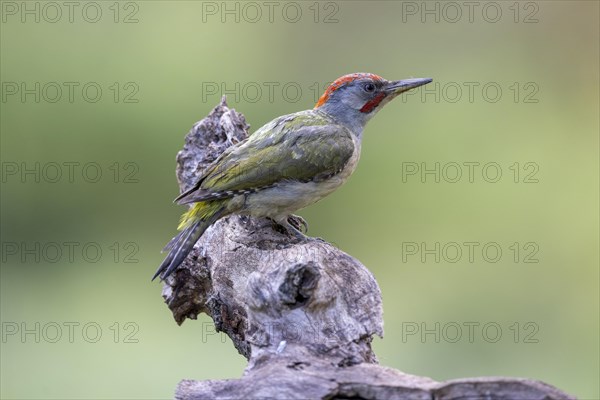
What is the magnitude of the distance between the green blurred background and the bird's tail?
331 cm

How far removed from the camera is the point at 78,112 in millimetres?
9391

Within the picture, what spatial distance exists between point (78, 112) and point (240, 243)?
5527mm

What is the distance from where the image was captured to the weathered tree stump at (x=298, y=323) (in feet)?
9.82

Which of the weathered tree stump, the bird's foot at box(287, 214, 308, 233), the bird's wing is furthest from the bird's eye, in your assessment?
the weathered tree stump

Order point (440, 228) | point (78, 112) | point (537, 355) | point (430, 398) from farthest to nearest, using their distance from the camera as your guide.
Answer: point (78, 112), point (440, 228), point (537, 355), point (430, 398)

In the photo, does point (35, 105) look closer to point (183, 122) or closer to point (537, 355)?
point (183, 122)

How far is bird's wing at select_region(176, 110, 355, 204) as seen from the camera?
454 centimetres

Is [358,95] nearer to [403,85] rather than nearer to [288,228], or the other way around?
[403,85]

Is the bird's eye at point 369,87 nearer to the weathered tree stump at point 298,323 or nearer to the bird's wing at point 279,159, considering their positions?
the bird's wing at point 279,159

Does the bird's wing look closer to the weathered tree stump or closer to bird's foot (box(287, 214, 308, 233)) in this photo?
the weathered tree stump

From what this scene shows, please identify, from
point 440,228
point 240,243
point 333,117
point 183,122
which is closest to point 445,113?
point 440,228

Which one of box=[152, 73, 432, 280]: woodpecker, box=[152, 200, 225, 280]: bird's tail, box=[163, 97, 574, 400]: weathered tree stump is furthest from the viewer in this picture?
box=[152, 73, 432, 280]: woodpecker

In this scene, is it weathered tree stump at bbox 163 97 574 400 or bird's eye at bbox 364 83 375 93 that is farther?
bird's eye at bbox 364 83 375 93

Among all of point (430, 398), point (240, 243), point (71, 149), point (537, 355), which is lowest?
point (430, 398)
